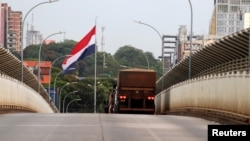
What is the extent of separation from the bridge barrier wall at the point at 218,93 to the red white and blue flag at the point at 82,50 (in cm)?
2716

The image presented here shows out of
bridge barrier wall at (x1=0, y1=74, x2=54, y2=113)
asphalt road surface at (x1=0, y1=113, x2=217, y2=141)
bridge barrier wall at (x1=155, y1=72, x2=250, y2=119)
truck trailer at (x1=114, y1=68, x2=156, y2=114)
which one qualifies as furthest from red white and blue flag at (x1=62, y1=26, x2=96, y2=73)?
asphalt road surface at (x1=0, y1=113, x2=217, y2=141)

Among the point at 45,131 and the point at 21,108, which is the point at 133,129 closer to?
the point at 45,131

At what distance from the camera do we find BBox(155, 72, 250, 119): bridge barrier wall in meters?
23.3

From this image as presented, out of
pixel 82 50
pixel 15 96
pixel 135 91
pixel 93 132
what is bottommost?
pixel 93 132

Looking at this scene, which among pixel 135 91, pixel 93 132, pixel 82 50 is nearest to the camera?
pixel 93 132

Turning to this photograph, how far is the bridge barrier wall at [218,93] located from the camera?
2328cm

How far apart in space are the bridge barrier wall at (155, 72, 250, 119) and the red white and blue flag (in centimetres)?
2716

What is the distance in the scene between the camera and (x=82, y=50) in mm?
74875

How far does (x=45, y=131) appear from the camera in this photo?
20.1m

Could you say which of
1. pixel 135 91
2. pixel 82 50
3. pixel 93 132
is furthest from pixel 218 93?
pixel 82 50

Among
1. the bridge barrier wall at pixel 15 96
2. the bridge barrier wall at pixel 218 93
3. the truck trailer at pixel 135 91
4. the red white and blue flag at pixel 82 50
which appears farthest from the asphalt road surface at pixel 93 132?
the red white and blue flag at pixel 82 50

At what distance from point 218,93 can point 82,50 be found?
46790 millimetres

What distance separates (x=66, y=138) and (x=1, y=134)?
7.41 ft

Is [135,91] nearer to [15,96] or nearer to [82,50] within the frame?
[15,96]
